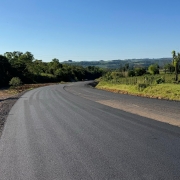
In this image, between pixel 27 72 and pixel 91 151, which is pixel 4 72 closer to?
pixel 27 72

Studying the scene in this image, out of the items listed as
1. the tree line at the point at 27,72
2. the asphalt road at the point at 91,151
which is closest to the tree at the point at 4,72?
the tree line at the point at 27,72

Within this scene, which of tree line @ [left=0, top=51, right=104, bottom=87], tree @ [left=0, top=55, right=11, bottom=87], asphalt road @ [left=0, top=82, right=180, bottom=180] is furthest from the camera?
tree line @ [left=0, top=51, right=104, bottom=87]

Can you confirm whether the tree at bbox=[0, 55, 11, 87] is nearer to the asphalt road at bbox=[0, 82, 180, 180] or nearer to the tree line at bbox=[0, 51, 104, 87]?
the tree line at bbox=[0, 51, 104, 87]

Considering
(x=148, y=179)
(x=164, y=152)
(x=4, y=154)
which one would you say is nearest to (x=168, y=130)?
(x=164, y=152)

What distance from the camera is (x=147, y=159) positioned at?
6883 millimetres

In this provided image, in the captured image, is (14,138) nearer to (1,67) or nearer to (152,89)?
(152,89)

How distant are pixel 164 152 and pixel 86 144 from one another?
253 cm

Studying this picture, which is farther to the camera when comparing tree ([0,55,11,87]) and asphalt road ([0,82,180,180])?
tree ([0,55,11,87])

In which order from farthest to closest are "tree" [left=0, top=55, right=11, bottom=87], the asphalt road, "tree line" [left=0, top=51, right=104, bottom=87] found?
"tree line" [left=0, top=51, right=104, bottom=87], "tree" [left=0, top=55, right=11, bottom=87], the asphalt road

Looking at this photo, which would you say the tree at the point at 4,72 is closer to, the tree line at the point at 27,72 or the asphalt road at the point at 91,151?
the tree line at the point at 27,72

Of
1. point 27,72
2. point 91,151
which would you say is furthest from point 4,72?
point 91,151

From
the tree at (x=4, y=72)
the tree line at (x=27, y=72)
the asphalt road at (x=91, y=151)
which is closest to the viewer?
the asphalt road at (x=91, y=151)

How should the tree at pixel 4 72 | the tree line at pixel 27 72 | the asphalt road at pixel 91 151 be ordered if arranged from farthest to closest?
the tree line at pixel 27 72 < the tree at pixel 4 72 < the asphalt road at pixel 91 151

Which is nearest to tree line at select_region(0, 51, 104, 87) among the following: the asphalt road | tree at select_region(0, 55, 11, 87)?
tree at select_region(0, 55, 11, 87)
